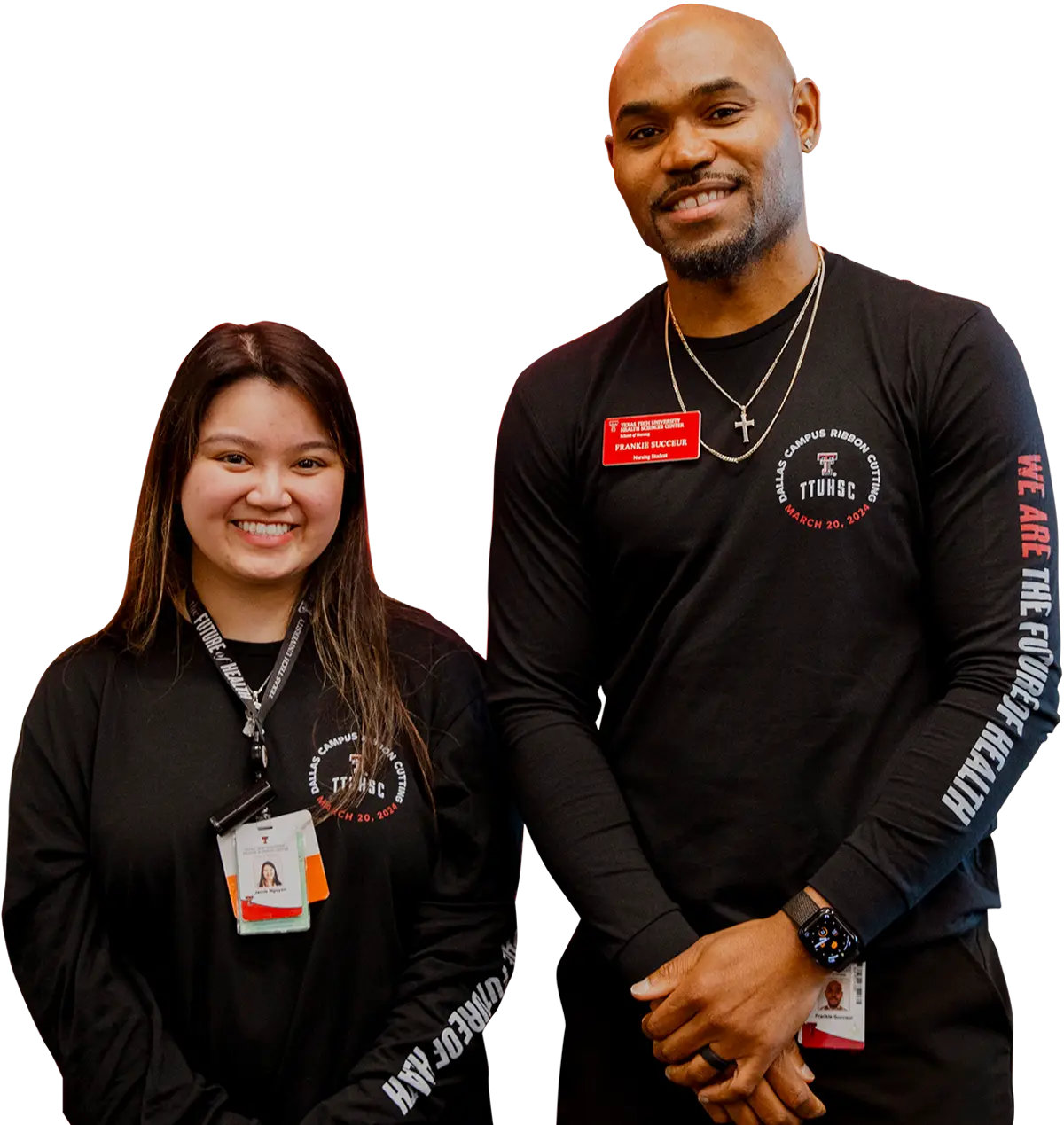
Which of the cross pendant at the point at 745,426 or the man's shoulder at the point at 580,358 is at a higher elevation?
the man's shoulder at the point at 580,358

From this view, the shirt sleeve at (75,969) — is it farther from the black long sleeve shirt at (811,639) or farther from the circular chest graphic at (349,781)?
the black long sleeve shirt at (811,639)

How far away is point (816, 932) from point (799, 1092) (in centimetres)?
24

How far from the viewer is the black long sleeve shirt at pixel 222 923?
77.4 inches

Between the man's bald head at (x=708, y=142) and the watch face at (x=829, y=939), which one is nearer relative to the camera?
the watch face at (x=829, y=939)

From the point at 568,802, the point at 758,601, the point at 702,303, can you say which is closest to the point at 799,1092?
the point at 568,802

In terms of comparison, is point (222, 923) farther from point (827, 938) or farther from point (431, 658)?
point (827, 938)

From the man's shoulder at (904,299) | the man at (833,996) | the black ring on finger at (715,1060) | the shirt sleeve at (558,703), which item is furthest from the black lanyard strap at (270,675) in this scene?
the man's shoulder at (904,299)

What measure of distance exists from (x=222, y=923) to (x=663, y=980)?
650 mm

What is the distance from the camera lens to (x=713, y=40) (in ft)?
6.50

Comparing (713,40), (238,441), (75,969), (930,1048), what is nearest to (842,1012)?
(930,1048)

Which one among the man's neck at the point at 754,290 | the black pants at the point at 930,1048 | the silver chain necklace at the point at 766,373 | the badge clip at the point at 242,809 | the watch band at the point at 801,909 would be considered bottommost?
the black pants at the point at 930,1048

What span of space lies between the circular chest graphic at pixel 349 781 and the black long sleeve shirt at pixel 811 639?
19cm

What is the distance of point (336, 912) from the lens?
199cm

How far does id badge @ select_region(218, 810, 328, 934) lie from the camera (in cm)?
196
